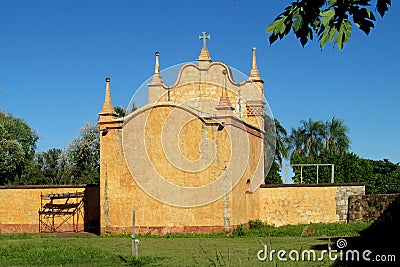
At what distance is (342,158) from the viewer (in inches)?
1495

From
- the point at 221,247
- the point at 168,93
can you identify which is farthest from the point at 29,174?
the point at 221,247

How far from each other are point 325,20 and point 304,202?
22682 mm

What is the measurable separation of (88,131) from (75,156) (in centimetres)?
247

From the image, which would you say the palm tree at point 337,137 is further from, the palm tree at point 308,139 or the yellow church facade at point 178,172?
the yellow church facade at point 178,172

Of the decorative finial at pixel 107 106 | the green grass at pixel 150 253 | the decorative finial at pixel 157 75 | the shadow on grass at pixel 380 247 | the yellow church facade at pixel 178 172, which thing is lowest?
the green grass at pixel 150 253

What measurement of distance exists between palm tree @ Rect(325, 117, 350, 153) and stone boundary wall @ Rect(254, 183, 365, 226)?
2998 cm

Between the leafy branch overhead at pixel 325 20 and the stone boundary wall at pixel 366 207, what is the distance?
21.0 m

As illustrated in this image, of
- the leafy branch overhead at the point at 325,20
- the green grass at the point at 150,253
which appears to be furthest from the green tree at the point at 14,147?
the leafy branch overhead at the point at 325,20

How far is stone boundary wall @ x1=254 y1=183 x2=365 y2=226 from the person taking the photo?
84.2 feet

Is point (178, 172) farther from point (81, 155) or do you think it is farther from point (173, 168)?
point (81, 155)

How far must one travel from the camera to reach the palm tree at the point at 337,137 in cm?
5534

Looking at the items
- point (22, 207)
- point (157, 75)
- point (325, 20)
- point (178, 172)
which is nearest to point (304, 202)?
point (178, 172)

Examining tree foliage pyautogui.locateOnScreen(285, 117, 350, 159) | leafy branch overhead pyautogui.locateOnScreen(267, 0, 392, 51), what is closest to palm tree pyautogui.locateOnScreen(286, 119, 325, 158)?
tree foliage pyautogui.locateOnScreen(285, 117, 350, 159)

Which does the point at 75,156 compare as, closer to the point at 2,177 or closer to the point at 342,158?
the point at 2,177
